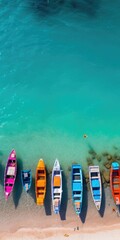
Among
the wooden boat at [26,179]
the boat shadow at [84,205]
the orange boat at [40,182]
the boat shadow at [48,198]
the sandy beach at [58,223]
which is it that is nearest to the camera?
the sandy beach at [58,223]

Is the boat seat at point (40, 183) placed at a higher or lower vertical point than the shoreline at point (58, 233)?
higher

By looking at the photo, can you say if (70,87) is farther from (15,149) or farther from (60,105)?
(15,149)

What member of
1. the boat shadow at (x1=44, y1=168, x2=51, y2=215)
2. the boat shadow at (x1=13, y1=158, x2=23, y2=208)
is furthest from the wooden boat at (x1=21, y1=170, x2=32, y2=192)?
the boat shadow at (x1=44, y1=168, x2=51, y2=215)

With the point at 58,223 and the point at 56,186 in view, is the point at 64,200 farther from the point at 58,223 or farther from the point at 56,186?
the point at 58,223

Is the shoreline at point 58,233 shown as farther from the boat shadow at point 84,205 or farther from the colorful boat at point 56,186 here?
the colorful boat at point 56,186

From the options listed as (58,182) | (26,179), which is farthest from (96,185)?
(26,179)

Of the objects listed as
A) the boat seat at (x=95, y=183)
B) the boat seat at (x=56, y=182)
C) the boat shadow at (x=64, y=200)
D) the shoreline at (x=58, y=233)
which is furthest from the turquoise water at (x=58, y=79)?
the shoreline at (x=58, y=233)

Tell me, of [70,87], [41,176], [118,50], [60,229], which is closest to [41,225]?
[60,229]
